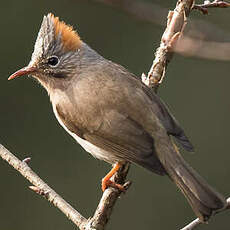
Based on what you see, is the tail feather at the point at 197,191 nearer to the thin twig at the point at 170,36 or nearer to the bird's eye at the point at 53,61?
the thin twig at the point at 170,36

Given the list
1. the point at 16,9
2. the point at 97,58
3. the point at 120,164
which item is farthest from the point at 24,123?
the point at 120,164

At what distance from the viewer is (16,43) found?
9430 mm

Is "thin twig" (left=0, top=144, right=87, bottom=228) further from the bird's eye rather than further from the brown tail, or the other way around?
the bird's eye

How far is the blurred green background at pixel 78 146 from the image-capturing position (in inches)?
339

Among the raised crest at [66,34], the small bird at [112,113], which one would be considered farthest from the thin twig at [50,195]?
the raised crest at [66,34]

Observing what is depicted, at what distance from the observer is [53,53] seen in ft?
16.5

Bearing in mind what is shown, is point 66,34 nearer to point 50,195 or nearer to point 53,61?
point 53,61

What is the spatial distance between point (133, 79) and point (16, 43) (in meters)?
4.93

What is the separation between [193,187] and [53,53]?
66.5 inches

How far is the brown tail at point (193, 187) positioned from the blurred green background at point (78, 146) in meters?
4.15

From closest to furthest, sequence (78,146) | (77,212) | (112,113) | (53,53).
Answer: (77,212)
(112,113)
(53,53)
(78,146)

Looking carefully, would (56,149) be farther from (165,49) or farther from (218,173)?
(165,49)

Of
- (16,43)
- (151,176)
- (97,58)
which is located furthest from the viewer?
(16,43)

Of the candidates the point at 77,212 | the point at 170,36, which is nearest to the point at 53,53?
the point at 170,36
